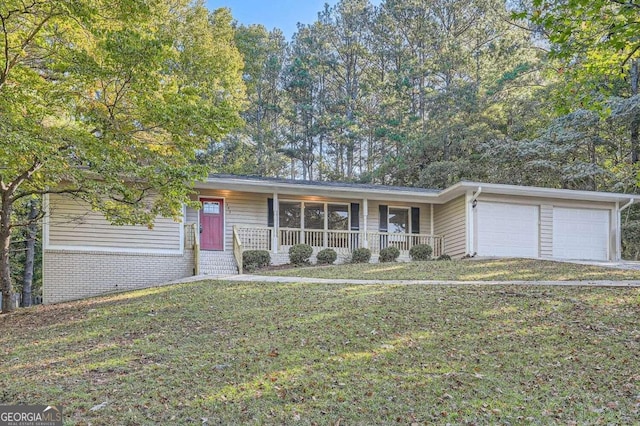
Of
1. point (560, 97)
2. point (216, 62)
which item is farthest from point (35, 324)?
point (216, 62)

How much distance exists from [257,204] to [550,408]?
12.4 meters

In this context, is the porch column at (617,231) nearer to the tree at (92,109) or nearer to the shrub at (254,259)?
the shrub at (254,259)

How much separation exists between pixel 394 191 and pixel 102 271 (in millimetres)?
9121

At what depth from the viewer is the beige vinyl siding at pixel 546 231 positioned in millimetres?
15938

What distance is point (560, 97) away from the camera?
28.5ft

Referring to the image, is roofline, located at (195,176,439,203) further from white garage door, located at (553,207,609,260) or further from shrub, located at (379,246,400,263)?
white garage door, located at (553,207,609,260)

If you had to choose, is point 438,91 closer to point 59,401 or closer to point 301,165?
point 301,165

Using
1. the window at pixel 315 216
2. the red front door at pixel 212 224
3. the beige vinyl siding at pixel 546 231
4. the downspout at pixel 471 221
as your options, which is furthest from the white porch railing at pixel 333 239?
the beige vinyl siding at pixel 546 231

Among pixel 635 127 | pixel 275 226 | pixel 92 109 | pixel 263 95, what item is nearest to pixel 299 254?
pixel 275 226

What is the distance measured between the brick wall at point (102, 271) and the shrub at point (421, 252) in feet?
22.6

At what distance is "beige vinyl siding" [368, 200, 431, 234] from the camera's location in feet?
56.3

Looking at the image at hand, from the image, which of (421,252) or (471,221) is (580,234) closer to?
(471,221)

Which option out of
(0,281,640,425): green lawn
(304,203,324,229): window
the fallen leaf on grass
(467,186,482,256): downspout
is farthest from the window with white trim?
the fallen leaf on grass

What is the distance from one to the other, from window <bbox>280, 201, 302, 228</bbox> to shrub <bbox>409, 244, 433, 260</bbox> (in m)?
3.88
